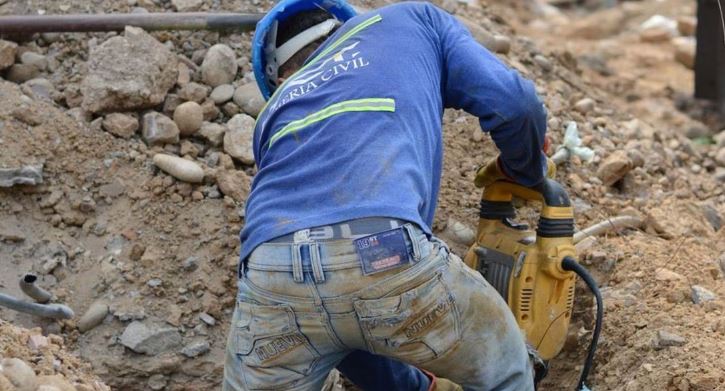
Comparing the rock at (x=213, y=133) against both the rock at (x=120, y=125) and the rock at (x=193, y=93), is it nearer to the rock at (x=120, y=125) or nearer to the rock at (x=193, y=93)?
the rock at (x=193, y=93)

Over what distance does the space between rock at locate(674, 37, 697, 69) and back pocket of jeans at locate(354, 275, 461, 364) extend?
682 centimetres

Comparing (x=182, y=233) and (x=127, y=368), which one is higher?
(x=182, y=233)

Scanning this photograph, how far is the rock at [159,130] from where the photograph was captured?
532 centimetres

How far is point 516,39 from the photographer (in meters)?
6.75

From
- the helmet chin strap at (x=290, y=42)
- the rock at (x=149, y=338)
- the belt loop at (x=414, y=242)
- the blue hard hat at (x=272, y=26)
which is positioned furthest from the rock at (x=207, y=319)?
the belt loop at (x=414, y=242)

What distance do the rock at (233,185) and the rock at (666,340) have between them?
74.3 inches

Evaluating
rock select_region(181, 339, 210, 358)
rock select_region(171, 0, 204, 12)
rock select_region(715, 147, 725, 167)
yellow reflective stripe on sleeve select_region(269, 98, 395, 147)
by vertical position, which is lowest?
rock select_region(715, 147, 725, 167)

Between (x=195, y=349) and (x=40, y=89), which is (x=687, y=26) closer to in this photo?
(x=40, y=89)

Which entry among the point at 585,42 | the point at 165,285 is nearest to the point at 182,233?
the point at 165,285

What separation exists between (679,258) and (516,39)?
206 cm

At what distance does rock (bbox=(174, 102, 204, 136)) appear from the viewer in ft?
17.5

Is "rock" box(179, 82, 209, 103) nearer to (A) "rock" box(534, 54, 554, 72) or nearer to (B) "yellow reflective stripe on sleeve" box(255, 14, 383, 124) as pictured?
(B) "yellow reflective stripe on sleeve" box(255, 14, 383, 124)

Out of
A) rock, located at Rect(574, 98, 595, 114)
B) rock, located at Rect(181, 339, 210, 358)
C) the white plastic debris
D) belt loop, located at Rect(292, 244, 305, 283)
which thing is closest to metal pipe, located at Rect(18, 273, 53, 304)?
rock, located at Rect(181, 339, 210, 358)

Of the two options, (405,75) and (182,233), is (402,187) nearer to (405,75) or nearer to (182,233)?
(405,75)
